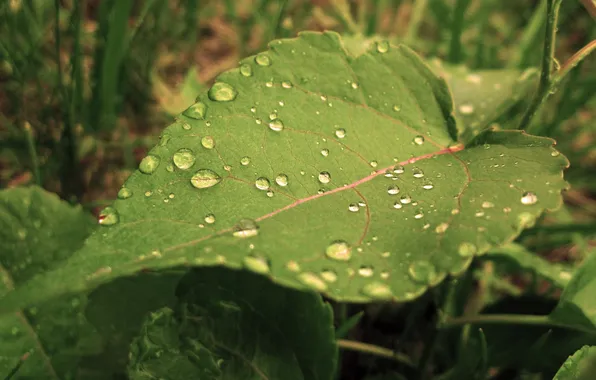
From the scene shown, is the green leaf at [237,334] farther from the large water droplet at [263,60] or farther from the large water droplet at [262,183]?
the large water droplet at [263,60]

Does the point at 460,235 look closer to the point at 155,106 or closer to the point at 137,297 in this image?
the point at 137,297

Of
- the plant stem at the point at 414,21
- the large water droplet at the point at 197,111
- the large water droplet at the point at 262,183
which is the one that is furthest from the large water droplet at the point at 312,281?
the plant stem at the point at 414,21

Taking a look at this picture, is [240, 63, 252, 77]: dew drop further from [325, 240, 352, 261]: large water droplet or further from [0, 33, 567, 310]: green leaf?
[325, 240, 352, 261]: large water droplet

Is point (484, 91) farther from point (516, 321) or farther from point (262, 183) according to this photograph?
point (262, 183)

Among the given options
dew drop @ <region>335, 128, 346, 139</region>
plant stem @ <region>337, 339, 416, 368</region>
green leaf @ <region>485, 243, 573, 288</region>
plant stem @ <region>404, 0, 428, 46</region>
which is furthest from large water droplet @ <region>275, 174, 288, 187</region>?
plant stem @ <region>404, 0, 428, 46</region>

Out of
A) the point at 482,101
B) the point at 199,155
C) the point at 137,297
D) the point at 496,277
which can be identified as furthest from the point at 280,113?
the point at 496,277
